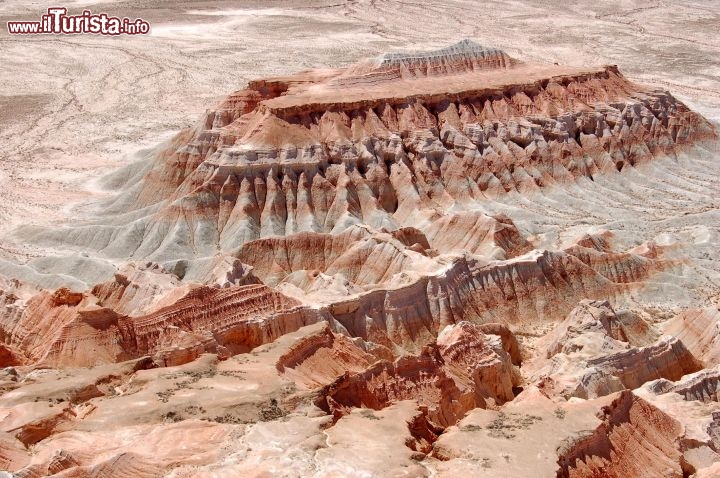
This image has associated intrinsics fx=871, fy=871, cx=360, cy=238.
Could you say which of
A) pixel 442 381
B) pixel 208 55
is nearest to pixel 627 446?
pixel 442 381

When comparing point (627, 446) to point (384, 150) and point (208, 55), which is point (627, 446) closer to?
point (384, 150)

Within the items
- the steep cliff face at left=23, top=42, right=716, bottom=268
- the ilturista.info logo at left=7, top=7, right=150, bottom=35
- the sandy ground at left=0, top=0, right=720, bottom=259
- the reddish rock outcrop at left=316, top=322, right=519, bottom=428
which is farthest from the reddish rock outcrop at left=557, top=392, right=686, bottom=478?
the ilturista.info logo at left=7, top=7, right=150, bottom=35

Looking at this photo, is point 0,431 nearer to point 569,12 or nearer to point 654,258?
point 654,258

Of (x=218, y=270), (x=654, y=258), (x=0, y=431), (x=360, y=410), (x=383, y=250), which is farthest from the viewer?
(x=654, y=258)

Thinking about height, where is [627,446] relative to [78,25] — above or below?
above

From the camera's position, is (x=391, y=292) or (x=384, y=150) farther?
(x=384, y=150)

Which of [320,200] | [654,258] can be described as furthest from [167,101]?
[654,258]

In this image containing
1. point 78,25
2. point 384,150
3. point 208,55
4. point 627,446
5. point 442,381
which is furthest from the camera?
point 78,25

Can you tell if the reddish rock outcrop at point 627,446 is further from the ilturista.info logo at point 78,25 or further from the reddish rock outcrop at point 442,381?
the ilturista.info logo at point 78,25
